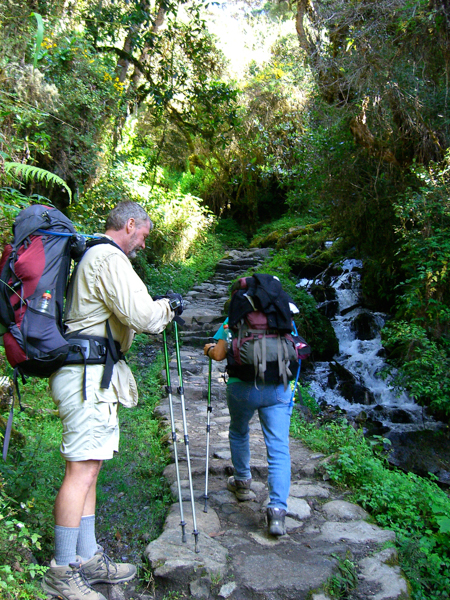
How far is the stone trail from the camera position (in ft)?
8.86

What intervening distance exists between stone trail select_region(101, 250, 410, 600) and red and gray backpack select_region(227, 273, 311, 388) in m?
1.10

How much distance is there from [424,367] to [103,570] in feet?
17.9

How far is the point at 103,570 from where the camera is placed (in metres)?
2.63

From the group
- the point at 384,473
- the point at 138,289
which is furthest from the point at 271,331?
the point at 384,473

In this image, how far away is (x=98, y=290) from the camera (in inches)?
103

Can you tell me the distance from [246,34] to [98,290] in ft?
57.8

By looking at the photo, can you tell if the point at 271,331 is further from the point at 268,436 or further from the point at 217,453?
the point at 217,453

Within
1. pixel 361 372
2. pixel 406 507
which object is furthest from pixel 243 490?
pixel 361 372

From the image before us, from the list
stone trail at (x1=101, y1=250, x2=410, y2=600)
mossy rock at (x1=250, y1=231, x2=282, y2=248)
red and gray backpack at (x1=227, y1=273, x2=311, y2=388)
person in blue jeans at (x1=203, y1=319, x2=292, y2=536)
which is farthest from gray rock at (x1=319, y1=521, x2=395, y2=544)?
mossy rock at (x1=250, y1=231, x2=282, y2=248)

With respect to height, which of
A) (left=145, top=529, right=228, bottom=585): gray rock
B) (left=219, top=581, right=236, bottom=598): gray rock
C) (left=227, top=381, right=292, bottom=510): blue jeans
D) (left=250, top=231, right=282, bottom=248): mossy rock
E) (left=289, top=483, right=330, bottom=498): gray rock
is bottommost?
(left=289, top=483, right=330, bottom=498): gray rock

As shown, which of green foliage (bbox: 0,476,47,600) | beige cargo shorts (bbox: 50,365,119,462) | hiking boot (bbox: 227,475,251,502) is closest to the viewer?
green foliage (bbox: 0,476,47,600)

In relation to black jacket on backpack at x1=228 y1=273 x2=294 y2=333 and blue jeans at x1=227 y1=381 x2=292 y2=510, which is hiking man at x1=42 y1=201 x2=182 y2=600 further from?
blue jeans at x1=227 y1=381 x2=292 y2=510

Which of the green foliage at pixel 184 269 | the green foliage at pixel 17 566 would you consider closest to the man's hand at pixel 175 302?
the green foliage at pixel 17 566

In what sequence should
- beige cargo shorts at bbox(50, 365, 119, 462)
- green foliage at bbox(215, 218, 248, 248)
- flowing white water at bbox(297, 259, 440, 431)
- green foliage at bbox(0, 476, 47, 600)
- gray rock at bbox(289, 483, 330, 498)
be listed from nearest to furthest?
green foliage at bbox(0, 476, 47, 600), beige cargo shorts at bbox(50, 365, 119, 462), gray rock at bbox(289, 483, 330, 498), flowing white water at bbox(297, 259, 440, 431), green foliage at bbox(215, 218, 248, 248)
